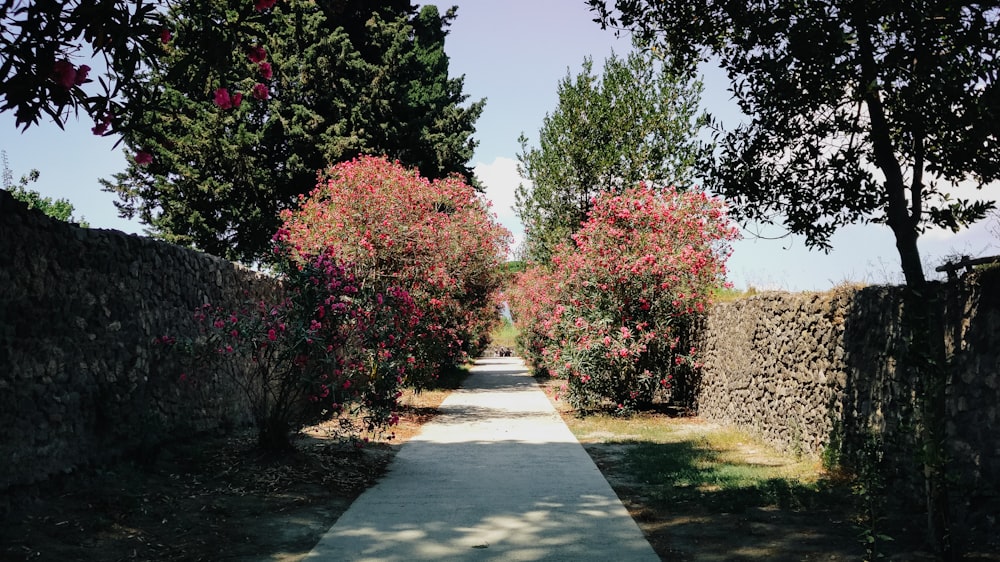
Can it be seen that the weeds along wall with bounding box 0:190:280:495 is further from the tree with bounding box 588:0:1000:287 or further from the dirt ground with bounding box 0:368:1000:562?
the tree with bounding box 588:0:1000:287

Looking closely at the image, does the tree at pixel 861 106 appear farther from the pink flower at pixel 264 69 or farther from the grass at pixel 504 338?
the grass at pixel 504 338

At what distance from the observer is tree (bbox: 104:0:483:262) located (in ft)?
86.6

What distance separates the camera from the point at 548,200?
2295 centimetres

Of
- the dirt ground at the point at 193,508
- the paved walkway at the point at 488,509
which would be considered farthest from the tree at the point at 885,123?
the dirt ground at the point at 193,508

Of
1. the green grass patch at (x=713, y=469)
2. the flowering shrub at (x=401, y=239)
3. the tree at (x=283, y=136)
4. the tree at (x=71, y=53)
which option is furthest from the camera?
the tree at (x=283, y=136)

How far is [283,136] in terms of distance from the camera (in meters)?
27.4

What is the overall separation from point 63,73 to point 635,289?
40.2 feet

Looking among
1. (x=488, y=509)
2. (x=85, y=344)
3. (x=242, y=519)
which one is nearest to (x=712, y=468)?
(x=488, y=509)

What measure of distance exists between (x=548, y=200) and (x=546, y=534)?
1742 cm

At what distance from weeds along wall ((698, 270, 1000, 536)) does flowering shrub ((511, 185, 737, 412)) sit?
0.94 metres

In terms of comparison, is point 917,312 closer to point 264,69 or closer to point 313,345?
point 264,69

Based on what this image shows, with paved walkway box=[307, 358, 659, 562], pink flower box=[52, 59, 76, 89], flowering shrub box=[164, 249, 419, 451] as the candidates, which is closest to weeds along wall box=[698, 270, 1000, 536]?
paved walkway box=[307, 358, 659, 562]

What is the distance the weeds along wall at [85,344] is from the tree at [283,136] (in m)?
17.4

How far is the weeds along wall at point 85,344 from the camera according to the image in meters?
6.45
